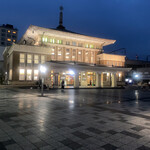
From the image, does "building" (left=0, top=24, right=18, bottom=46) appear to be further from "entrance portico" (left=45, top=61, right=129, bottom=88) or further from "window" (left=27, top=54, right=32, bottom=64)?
"entrance portico" (left=45, top=61, right=129, bottom=88)

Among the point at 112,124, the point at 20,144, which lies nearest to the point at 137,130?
the point at 112,124

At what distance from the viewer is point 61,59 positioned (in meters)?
34.8

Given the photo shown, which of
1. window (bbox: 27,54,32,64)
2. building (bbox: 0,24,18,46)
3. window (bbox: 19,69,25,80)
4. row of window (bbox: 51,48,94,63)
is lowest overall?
window (bbox: 19,69,25,80)

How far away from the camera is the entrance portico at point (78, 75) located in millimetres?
29072

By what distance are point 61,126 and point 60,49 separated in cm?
3018

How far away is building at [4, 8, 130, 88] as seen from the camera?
29.4 metres

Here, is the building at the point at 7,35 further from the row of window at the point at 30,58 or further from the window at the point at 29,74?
the window at the point at 29,74

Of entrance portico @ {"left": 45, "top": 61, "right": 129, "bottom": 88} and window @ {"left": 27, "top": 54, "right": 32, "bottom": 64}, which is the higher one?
window @ {"left": 27, "top": 54, "right": 32, "bottom": 64}

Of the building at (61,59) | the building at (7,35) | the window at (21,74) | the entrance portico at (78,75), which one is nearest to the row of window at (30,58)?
the building at (61,59)

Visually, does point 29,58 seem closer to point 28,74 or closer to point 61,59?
point 28,74

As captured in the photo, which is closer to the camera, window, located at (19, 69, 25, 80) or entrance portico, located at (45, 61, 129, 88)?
→ entrance portico, located at (45, 61, 129, 88)

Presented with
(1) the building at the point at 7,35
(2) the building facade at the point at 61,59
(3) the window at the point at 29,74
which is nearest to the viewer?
(2) the building facade at the point at 61,59

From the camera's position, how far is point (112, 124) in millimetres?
6410

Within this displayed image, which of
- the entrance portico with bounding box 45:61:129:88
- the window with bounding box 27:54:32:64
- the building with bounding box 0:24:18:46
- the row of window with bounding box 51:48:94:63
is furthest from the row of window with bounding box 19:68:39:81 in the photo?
the building with bounding box 0:24:18:46
